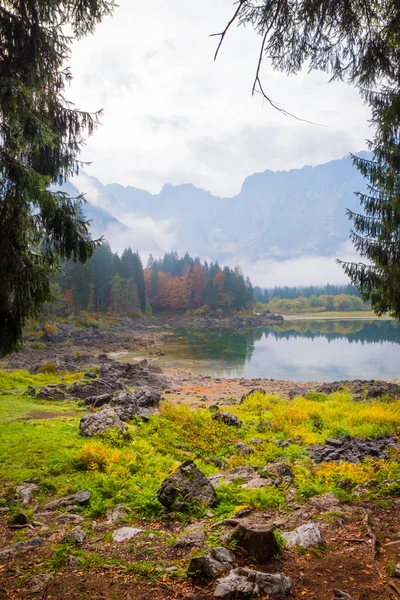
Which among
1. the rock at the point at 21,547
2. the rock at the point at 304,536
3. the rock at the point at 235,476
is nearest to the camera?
the rock at the point at 304,536

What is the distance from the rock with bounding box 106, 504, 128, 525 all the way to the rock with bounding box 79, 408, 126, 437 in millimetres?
3627

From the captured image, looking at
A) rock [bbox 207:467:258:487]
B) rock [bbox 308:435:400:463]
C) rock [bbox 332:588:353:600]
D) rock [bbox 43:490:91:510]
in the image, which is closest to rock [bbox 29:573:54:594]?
rock [bbox 43:490:91:510]

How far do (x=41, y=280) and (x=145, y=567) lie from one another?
14.0 ft

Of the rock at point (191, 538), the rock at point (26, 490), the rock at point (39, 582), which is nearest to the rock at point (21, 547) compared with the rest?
the rock at point (39, 582)

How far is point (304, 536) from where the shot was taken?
4.11m

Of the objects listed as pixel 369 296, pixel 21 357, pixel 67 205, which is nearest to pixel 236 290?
pixel 21 357

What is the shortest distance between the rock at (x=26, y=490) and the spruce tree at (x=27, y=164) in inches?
92.9

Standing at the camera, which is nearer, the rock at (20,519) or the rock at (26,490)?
the rock at (20,519)

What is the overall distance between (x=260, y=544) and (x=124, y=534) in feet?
6.26

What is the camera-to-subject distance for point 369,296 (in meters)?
12.4

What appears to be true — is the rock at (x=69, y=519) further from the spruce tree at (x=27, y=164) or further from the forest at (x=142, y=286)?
the forest at (x=142, y=286)

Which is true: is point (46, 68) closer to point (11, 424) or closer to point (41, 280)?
point (41, 280)

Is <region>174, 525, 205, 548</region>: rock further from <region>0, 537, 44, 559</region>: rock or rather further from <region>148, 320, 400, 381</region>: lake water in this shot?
<region>148, 320, 400, 381</region>: lake water

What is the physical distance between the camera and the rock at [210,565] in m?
3.51
